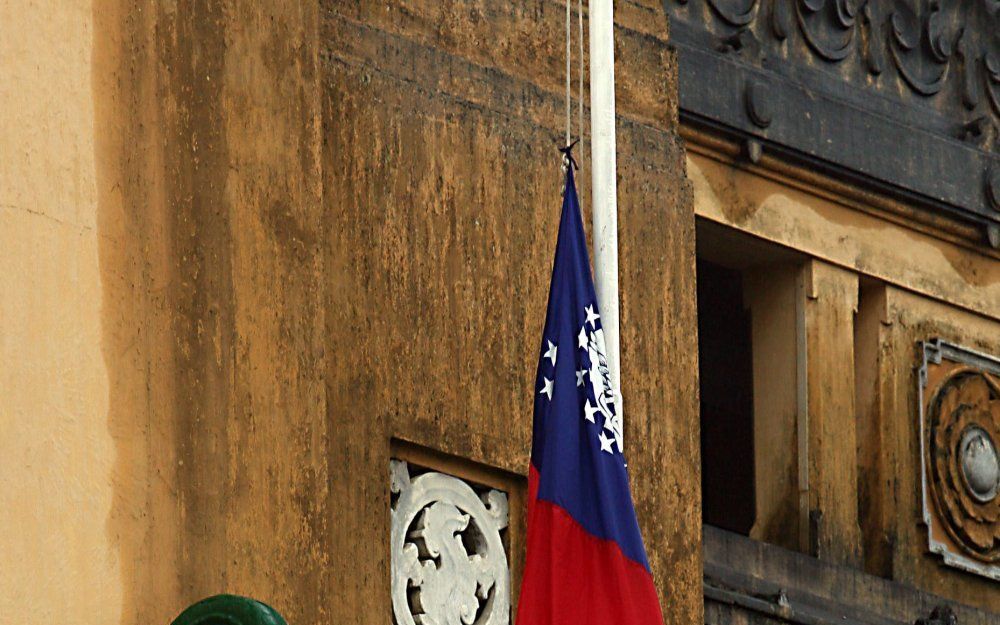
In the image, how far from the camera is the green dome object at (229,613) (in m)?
9.37

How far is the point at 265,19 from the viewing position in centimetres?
1061

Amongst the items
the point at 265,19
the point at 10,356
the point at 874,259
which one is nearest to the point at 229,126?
the point at 265,19

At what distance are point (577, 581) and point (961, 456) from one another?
19.2ft

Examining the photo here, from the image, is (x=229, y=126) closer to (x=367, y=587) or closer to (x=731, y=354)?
(x=367, y=587)

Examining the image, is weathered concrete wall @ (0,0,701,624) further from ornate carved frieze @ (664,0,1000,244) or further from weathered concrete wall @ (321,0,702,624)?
ornate carved frieze @ (664,0,1000,244)

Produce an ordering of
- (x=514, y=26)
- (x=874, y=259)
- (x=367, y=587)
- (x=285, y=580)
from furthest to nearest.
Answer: (x=874, y=259) → (x=514, y=26) → (x=367, y=587) → (x=285, y=580)

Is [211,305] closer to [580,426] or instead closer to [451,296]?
[580,426]

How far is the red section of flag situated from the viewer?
1057 cm

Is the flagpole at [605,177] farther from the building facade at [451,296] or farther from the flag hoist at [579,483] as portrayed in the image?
the building facade at [451,296]

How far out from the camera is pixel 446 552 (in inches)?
457

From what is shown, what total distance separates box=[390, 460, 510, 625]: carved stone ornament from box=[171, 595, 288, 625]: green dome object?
6.02ft

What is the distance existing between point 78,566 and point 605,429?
2.20 m

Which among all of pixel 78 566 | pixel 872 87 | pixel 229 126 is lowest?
pixel 78 566

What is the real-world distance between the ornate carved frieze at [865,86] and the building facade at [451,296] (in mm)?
21
